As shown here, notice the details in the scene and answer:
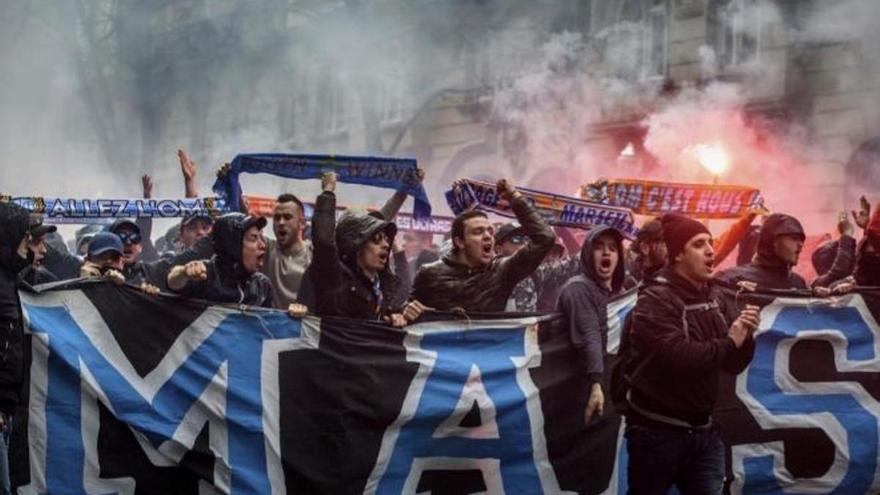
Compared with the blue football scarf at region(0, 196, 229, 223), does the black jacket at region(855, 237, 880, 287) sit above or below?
below

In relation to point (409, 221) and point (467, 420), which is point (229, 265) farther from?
point (409, 221)

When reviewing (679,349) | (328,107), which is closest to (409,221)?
(679,349)

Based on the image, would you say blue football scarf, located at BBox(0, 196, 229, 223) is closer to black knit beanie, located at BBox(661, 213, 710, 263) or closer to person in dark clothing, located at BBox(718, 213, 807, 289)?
person in dark clothing, located at BBox(718, 213, 807, 289)

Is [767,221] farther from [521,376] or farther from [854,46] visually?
[854,46]

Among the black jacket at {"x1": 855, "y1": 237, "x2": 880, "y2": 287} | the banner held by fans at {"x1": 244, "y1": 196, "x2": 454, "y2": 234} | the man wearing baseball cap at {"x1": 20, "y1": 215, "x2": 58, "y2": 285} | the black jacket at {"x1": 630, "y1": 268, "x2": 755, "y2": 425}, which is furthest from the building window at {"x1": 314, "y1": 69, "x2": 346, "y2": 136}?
the black jacket at {"x1": 630, "y1": 268, "x2": 755, "y2": 425}

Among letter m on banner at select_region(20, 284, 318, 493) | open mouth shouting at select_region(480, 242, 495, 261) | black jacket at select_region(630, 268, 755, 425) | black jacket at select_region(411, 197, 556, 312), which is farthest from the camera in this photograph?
open mouth shouting at select_region(480, 242, 495, 261)

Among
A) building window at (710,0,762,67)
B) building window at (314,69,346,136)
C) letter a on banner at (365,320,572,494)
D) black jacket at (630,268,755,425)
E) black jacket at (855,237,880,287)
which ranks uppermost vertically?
building window at (710,0,762,67)

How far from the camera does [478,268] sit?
19.2 ft

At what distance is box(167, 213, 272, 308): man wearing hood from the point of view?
539cm

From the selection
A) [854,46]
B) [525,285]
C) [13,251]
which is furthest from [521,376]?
[854,46]

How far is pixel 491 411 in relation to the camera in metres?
5.51

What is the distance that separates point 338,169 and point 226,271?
224cm

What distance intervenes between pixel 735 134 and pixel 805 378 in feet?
34.0

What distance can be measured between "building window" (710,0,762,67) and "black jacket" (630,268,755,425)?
39.2 feet
